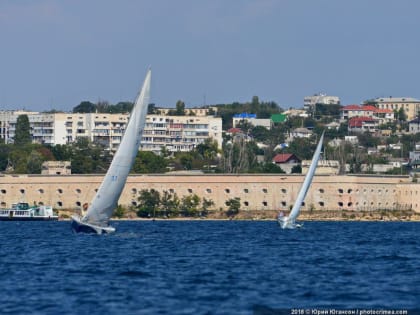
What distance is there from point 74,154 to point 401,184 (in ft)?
117

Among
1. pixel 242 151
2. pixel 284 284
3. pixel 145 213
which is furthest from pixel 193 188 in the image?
pixel 284 284

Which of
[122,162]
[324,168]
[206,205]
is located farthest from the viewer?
[324,168]

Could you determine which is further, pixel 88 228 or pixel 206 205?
pixel 206 205

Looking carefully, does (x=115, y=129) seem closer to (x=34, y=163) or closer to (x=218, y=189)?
(x=34, y=163)

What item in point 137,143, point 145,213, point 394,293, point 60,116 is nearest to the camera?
point 394,293

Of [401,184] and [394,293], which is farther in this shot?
[401,184]

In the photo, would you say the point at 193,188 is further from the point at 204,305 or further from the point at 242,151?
the point at 204,305

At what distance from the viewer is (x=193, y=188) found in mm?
112000

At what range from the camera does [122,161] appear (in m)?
60.4

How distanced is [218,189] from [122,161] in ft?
169

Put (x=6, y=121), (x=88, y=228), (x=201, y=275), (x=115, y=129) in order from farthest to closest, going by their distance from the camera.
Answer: (x=6, y=121)
(x=115, y=129)
(x=88, y=228)
(x=201, y=275)

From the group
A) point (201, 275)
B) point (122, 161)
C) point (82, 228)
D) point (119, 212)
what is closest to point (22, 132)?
point (119, 212)

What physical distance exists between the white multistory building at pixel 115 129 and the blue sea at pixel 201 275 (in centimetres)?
10498

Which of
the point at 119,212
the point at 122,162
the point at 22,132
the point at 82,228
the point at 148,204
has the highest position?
the point at 22,132
